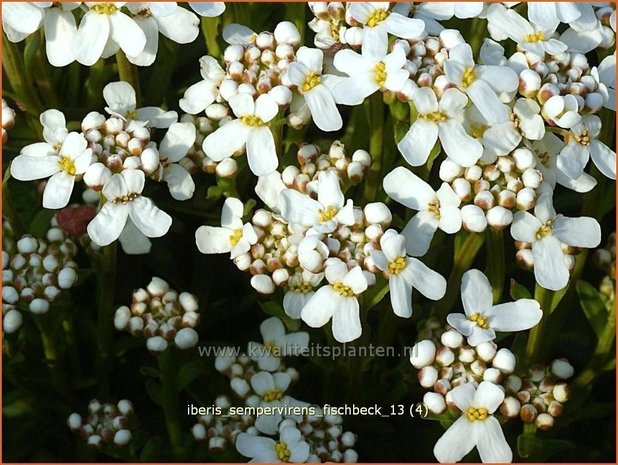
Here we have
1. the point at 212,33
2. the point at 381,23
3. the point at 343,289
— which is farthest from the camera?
the point at 212,33

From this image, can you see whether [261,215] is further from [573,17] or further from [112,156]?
[573,17]

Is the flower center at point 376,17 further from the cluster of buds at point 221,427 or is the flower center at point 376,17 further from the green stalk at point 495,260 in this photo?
the cluster of buds at point 221,427

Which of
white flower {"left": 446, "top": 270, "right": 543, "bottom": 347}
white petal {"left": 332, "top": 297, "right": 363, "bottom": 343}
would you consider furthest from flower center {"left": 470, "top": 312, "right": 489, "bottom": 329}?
white petal {"left": 332, "top": 297, "right": 363, "bottom": 343}

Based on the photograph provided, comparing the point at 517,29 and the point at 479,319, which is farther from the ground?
the point at 517,29

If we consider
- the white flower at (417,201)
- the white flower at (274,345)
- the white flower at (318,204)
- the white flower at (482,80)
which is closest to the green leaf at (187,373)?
the white flower at (274,345)

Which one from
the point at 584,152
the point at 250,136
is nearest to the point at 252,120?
the point at 250,136

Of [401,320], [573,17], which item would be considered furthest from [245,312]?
[573,17]

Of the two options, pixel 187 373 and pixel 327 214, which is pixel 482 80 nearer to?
pixel 327 214
